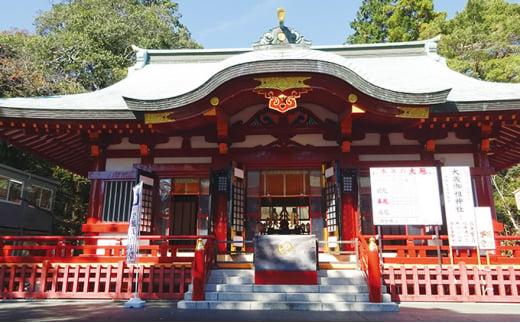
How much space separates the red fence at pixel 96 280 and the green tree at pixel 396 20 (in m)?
26.5

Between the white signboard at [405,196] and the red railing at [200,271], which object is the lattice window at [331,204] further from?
the red railing at [200,271]

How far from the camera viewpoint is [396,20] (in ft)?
97.2

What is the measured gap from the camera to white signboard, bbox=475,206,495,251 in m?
7.62

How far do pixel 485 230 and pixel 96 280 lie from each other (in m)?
7.82

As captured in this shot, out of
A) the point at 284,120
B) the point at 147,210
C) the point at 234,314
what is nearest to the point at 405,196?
the point at 284,120

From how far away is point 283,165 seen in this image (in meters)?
9.65

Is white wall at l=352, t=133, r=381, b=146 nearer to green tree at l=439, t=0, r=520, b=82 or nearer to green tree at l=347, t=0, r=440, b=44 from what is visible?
green tree at l=439, t=0, r=520, b=82

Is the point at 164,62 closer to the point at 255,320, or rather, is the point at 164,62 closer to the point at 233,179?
the point at 233,179

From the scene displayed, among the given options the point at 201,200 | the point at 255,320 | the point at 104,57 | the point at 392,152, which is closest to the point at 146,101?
the point at 201,200

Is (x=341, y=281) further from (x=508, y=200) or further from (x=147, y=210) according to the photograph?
A: (x=508, y=200)

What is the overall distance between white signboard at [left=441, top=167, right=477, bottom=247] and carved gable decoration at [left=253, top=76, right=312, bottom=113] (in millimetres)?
3348

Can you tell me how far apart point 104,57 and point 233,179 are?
1947 cm

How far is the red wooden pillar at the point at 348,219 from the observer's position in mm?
8883

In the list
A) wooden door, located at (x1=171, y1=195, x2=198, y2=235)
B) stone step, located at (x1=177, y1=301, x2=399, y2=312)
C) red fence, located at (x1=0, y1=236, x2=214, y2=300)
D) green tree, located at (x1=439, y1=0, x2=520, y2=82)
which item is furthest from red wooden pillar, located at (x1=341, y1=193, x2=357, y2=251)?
green tree, located at (x1=439, y1=0, x2=520, y2=82)
